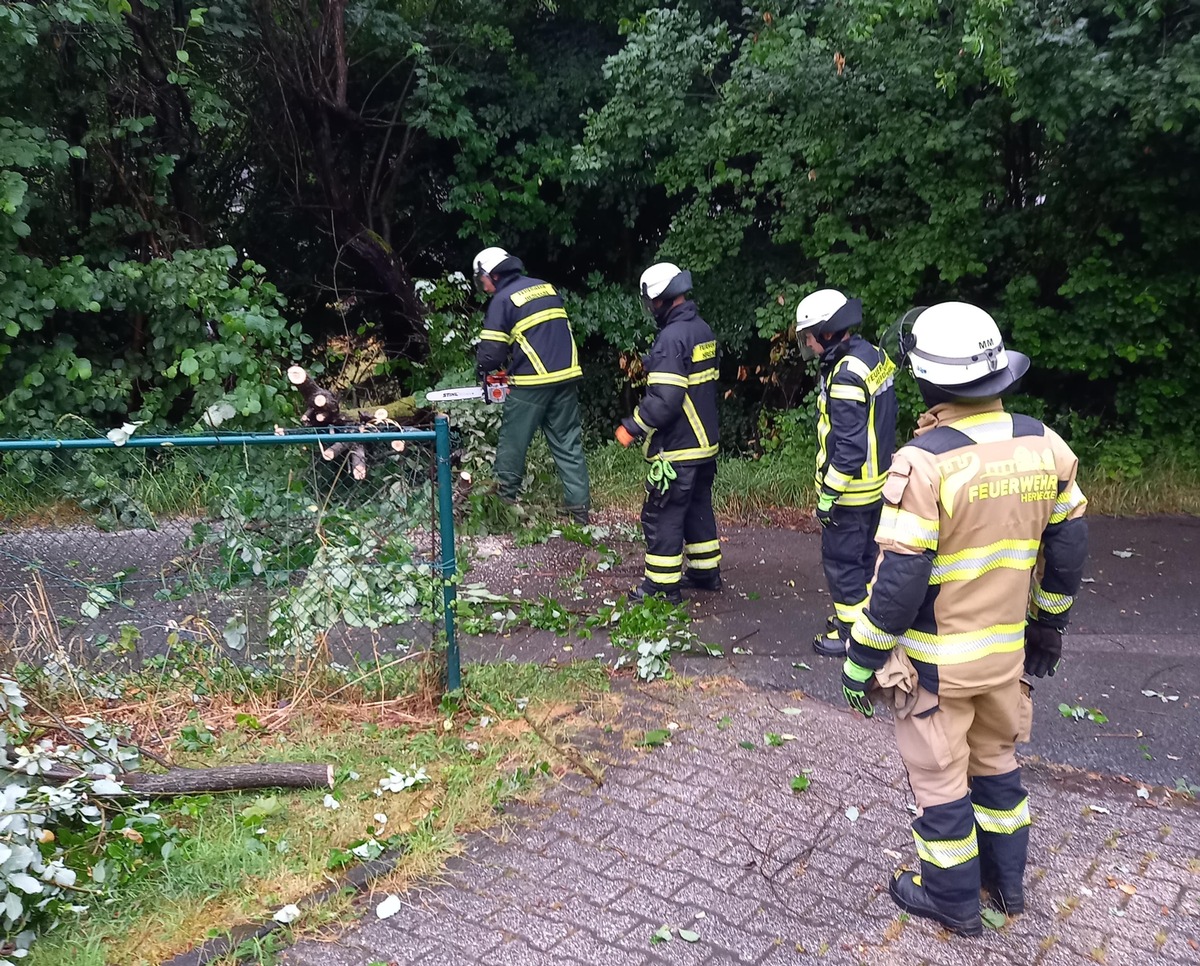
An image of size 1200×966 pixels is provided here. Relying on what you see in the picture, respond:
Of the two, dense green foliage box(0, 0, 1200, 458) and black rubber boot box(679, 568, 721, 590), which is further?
dense green foliage box(0, 0, 1200, 458)

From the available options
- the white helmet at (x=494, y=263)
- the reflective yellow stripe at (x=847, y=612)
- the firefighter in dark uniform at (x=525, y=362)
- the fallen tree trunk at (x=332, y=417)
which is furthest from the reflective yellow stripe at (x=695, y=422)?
the white helmet at (x=494, y=263)

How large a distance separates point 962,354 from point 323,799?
266cm

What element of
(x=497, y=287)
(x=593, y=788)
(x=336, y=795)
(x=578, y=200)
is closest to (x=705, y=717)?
(x=593, y=788)

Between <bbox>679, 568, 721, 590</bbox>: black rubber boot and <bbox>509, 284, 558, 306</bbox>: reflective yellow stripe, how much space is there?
2.24 m

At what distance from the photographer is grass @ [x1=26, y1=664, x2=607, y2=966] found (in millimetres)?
2902

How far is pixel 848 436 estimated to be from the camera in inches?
174

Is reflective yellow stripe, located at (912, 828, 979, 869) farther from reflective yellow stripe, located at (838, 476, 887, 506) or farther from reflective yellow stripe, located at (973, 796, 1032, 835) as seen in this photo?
reflective yellow stripe, located at (838, 476, 887, 506)

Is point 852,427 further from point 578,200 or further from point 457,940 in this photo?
point 578,200

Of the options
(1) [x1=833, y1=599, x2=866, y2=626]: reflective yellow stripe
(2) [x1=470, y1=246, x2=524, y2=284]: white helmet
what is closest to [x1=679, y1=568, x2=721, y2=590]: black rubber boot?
(1) [x1=833, y1=599, x2=866, y2=626]: reflective yellow stripe

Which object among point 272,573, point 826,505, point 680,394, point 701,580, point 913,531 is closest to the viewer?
point 913,531

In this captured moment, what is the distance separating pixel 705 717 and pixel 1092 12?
4.65m

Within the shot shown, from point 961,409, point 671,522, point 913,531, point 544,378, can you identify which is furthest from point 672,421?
point 913,531

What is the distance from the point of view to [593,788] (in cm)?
360

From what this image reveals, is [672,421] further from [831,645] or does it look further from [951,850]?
[951,850]
